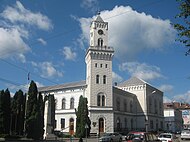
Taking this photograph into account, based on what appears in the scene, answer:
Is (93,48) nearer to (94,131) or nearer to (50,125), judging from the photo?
(94,131)

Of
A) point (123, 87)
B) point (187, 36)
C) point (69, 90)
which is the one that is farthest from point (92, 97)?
point (187, 36)

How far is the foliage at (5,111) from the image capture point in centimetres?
3587

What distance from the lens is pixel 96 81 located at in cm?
5353

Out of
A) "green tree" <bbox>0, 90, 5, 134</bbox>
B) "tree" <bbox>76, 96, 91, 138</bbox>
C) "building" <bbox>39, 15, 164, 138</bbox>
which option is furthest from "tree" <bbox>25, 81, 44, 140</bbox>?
"building" <bbox>39, 15, 164, 138</bbox>

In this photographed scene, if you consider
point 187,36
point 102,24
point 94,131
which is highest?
point 102,24

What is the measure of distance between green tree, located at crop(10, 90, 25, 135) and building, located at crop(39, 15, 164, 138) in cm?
1127

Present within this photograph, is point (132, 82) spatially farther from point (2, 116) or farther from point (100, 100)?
point (2, 116)

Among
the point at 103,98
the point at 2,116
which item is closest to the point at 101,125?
the point at 103,98

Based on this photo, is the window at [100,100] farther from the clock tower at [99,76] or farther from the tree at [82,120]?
the tree at [82,120]

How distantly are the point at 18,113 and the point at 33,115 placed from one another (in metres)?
6.07

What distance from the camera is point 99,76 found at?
5394 cm

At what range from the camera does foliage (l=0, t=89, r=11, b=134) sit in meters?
35.9

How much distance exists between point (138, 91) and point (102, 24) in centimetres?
2009

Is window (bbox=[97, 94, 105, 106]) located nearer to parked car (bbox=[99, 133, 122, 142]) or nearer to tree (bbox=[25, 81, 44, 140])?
parked car (bbox=[99, 133, 122, 142])
